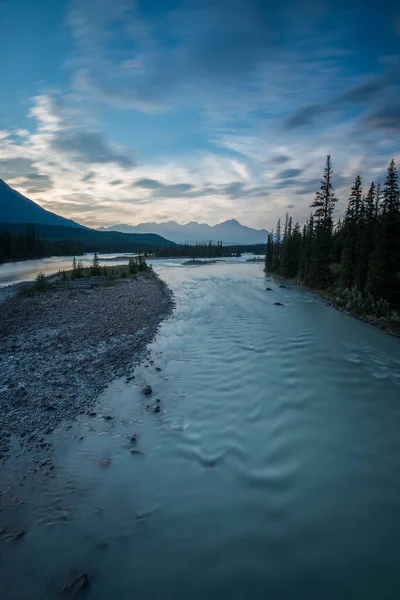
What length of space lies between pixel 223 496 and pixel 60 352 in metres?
10.7

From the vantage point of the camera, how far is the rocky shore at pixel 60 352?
9.20 metres

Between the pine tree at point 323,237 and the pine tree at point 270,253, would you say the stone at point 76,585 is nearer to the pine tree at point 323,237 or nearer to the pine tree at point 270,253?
the pine tree at point 323,237

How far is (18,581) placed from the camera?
4.77m

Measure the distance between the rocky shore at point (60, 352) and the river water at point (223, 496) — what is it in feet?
3.20

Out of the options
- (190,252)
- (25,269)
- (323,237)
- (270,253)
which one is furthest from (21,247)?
(323,237)

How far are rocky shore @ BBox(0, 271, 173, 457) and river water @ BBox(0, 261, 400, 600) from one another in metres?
0.97

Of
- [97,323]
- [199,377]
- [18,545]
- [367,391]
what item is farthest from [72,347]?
[367,391]

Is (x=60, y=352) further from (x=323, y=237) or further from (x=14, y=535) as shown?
(x=323, y=237)

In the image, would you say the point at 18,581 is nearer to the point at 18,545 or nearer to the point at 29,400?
the point at 18,545

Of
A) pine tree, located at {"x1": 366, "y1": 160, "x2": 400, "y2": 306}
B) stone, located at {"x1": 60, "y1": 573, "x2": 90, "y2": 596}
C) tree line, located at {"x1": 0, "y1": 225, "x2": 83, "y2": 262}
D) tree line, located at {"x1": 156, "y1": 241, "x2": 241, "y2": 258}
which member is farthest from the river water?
tree line, located at {"x1": 156, "y1": 241, "x2": 241, "y2": 258}

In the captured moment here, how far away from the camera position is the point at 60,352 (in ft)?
47.0

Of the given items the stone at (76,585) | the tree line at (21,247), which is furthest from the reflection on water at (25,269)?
the stone at (76,585)

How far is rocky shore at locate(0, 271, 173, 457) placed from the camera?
920cm

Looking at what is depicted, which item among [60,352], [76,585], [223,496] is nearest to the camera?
[76,585]
